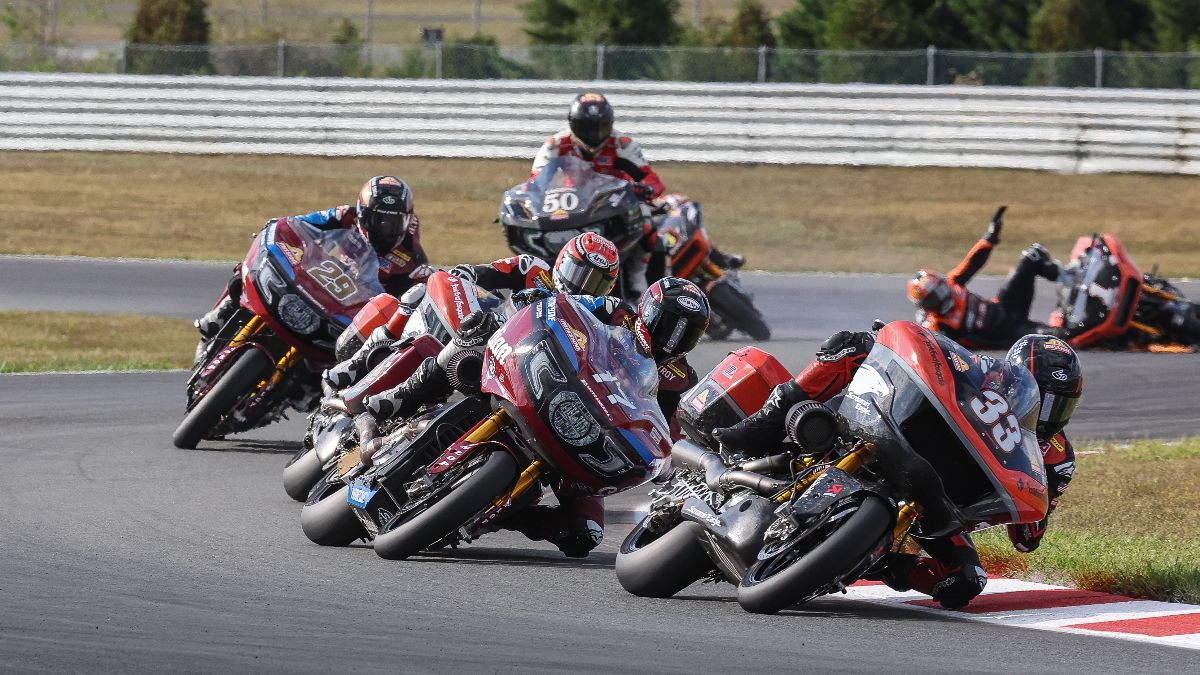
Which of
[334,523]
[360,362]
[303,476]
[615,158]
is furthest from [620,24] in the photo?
[334,523]

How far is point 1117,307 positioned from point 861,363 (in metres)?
10.2

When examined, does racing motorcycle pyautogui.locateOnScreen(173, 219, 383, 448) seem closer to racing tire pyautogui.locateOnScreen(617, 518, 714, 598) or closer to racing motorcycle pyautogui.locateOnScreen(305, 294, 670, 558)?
racing motorcycle pyautogui.locateOnScreen(305, 294, 670, 558)

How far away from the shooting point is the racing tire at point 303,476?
9.11 meters

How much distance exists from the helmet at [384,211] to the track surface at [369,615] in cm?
248

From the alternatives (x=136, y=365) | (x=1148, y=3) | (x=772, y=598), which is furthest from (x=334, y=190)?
(x=772, y=598)

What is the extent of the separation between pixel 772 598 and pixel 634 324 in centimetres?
199

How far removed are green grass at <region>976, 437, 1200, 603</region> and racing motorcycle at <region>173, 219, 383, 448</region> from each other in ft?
13.1

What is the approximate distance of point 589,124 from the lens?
1375cm

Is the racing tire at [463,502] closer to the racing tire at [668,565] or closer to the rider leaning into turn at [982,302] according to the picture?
the racing tire at [668,565]

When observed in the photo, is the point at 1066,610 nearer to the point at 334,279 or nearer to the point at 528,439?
the point at 528,439

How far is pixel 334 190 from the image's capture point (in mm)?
28922

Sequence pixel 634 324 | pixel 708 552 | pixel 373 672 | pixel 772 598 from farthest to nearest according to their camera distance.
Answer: pixel 634 324 < pixel 708 552 < pixel 772 598 < pixel 373 672

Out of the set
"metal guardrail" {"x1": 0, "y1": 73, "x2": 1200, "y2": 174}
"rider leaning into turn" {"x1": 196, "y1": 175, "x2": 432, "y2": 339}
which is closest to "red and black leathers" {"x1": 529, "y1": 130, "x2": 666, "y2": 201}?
"rider leaning into turn" {"x1": 196, "y1": 175, "x2": 432, "y2": 339}

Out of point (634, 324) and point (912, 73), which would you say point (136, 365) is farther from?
point (912, 73)
